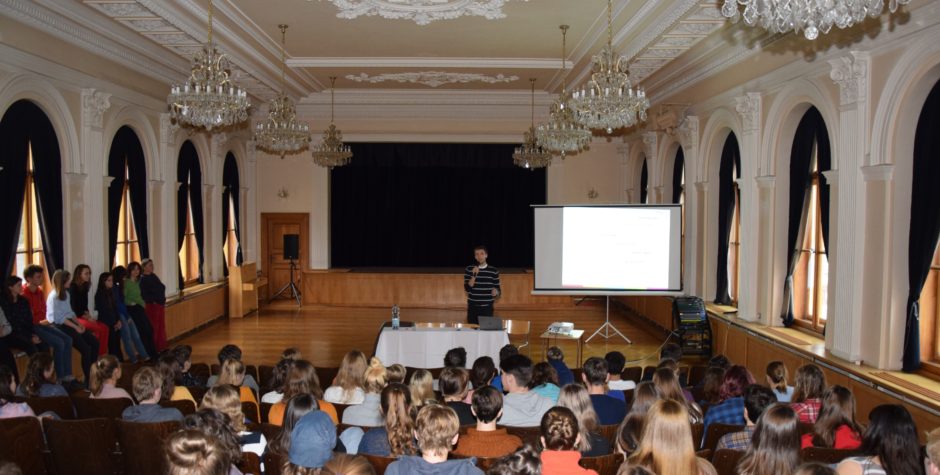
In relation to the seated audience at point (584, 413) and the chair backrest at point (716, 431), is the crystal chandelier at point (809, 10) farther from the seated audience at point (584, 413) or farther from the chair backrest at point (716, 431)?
the chair backrest at point (716, 431)

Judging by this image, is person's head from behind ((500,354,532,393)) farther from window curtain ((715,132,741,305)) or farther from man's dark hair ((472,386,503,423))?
window curtain ((715,132,741,305))

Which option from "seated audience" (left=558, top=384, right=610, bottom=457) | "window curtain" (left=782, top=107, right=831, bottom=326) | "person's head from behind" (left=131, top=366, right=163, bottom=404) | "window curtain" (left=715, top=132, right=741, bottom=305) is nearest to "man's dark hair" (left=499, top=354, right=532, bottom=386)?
"seated audience" (left=558, top=384, right=610, bottom=457)

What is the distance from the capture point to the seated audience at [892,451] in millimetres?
3504

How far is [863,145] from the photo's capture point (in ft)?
21.5

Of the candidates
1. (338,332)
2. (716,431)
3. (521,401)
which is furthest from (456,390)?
(338,332)

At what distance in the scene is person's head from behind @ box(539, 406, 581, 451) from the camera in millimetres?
3395

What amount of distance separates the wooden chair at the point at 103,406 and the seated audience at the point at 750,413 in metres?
3.83

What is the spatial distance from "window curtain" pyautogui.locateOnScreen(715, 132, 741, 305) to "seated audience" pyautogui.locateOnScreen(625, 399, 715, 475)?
7.80 meters

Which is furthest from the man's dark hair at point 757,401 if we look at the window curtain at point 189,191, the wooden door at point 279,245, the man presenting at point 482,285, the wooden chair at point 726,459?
the wooden door at point 279,245

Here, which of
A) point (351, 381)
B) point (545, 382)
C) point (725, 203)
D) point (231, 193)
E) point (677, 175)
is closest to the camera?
point (351, 381)

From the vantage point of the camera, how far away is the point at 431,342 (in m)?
8.61

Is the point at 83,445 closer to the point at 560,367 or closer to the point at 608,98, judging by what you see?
the point at 560,367

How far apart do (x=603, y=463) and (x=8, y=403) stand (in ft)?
12.0

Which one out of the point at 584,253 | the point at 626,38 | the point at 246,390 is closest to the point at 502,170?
the point at 584,253
